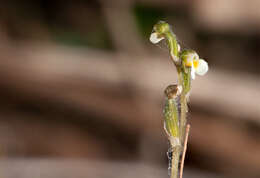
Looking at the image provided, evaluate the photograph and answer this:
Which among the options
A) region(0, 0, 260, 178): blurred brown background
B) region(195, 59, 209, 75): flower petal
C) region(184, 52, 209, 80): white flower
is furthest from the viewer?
region(0, 0, 260, 178): blurred brown background

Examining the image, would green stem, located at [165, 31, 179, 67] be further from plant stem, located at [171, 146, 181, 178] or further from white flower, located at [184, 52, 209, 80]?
plant stem, located at [171, 146, 181, 178]

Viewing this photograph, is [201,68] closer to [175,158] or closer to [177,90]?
[177,90]

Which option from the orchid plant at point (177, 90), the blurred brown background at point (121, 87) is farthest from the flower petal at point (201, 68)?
the blurred brown background at point (121, 87)

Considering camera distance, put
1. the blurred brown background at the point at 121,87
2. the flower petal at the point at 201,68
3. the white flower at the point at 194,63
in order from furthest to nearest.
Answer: the blurred brown background at the point at 121,87 < the flower petal at the point at 201,68 < the white flower at the point at 194,63

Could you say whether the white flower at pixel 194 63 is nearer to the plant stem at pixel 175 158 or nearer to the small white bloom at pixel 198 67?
→ the small white bloom at pixel 198 67

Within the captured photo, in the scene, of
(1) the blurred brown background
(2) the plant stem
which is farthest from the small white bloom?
(1) the blurred brown background
